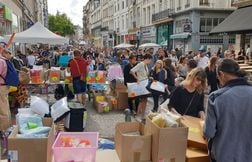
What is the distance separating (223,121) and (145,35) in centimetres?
4440

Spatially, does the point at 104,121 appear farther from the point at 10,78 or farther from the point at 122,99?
the point at 10,78

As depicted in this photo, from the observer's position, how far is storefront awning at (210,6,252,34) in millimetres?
19084

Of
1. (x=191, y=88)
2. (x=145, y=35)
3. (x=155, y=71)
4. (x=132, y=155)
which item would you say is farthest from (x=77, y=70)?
(x=145, y=35)

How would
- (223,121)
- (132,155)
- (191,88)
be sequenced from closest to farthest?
1. (223,121)
2. (132,155)
3. (191,88)

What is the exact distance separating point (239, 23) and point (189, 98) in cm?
1683

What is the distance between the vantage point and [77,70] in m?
9.82

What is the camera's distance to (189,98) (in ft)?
15.9

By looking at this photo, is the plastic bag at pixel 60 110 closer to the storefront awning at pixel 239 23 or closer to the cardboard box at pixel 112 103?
the cardboard box at pixel 112 103

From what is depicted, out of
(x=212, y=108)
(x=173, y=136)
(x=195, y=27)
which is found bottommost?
(x=173, y=136)

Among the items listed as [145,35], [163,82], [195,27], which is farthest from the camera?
[145,35]

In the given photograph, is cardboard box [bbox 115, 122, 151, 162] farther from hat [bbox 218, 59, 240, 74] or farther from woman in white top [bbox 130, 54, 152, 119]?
woman in white top [bbox 130, 54, 152, 119]

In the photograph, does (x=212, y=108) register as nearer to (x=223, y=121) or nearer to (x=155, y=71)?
(x=223, y=121)

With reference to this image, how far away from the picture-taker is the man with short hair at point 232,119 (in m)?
3.11

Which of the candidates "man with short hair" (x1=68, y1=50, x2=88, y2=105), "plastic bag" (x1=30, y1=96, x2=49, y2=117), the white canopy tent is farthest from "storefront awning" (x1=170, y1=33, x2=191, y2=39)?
"plastic bag" (x1=30, y1=96, x2=49, y2=117)
